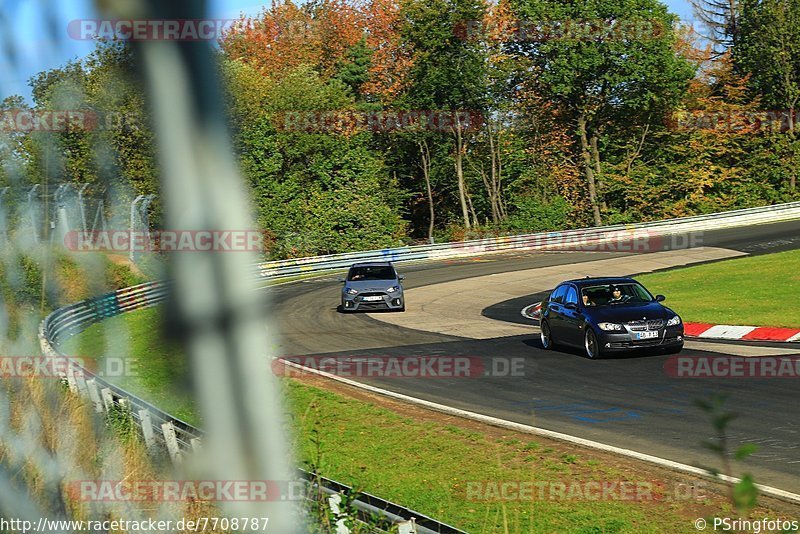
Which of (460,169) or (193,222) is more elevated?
(460,169)

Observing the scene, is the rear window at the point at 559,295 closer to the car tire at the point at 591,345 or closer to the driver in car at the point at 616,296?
the driver in car at the point at 616,296

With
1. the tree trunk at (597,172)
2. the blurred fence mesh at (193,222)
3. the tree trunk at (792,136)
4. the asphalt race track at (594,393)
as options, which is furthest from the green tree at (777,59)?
the blurred fence mesh at (193,222)

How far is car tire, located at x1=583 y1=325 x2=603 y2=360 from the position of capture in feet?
61.8

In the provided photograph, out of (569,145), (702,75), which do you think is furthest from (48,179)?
(702,75)

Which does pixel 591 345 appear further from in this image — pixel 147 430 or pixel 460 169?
pixel 460 169

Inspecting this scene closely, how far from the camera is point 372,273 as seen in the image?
108 ft

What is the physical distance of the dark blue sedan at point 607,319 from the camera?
60.6 ft

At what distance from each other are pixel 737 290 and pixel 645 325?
479 inches

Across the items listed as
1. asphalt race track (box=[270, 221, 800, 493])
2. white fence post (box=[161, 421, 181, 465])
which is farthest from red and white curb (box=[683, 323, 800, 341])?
white fence post (box=[161, 421, 181, 465])

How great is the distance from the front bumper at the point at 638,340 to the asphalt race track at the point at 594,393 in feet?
0.96

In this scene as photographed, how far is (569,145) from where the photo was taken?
223 ft

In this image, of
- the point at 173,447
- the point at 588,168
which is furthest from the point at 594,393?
the point at 588,168

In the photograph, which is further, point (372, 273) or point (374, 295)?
point (372, 273)

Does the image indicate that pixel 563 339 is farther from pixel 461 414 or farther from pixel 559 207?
pixel 559 207
